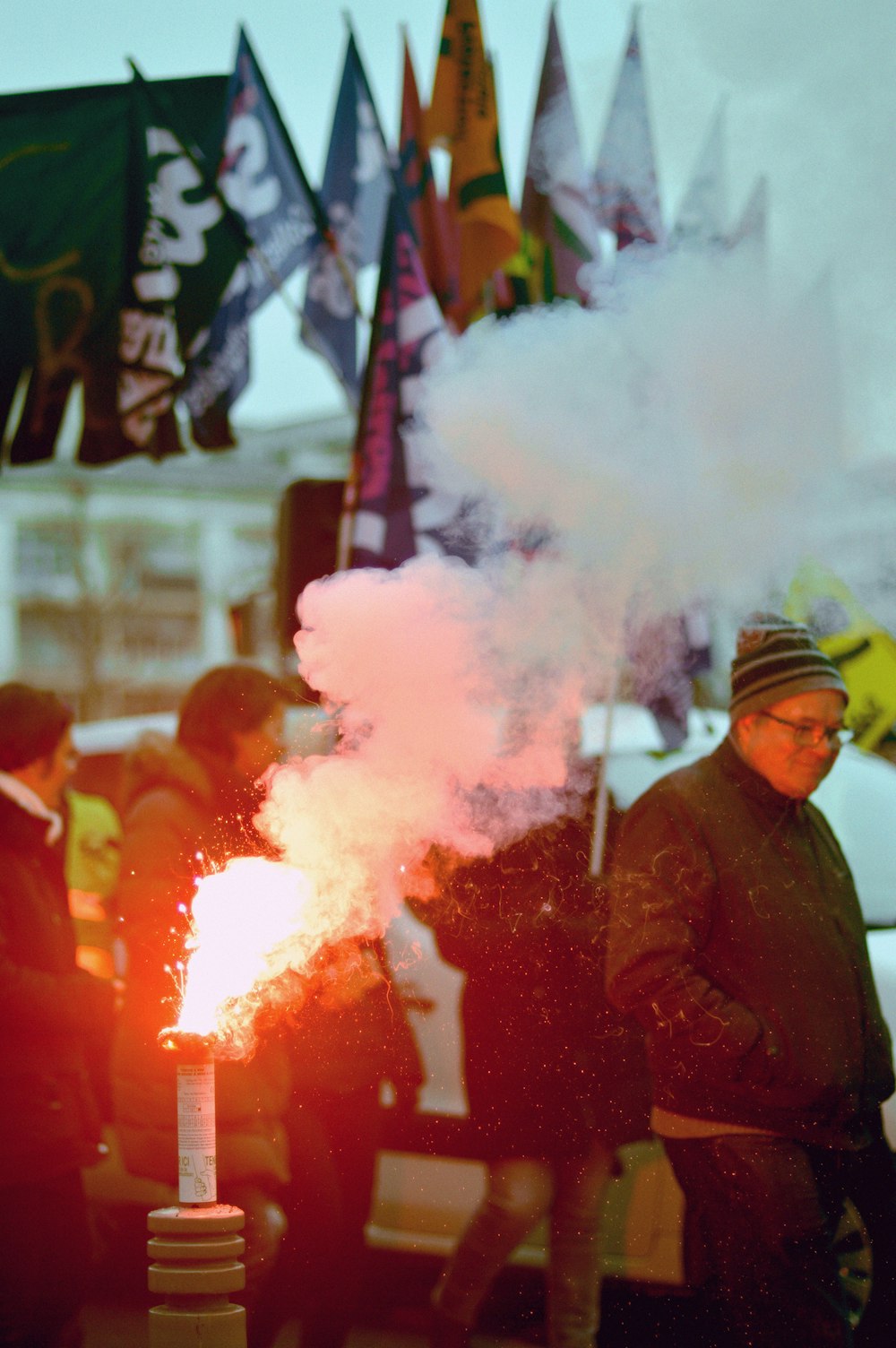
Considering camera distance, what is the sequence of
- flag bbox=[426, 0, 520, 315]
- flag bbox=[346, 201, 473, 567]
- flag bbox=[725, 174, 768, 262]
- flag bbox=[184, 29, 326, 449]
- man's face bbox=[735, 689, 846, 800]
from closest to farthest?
man's face bbox=[735, 689, 846, 800] → flag bbox=[725, 174, 768, 262] → flag bbox=[346, 201, 473, 567] → flag bbox=[426, 0, 520, 315] → flag bbox=[184, 29, 326, 449]

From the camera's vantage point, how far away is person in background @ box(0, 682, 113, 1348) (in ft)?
9.57

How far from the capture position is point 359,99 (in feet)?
21.4

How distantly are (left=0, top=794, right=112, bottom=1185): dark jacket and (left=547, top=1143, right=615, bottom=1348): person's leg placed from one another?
1.12 meters

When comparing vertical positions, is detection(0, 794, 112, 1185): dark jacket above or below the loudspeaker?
below

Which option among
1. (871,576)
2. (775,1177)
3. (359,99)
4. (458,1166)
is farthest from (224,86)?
(775,1177)

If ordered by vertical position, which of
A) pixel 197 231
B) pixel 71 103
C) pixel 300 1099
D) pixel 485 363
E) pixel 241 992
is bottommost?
pixel 300 1099

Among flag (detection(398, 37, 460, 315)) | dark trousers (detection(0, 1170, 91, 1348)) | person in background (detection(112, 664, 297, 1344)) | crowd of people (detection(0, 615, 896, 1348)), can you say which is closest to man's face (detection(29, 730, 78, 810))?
crowd of people (detection(0, 615, 896, 1348))

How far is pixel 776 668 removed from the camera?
2893 millimetres

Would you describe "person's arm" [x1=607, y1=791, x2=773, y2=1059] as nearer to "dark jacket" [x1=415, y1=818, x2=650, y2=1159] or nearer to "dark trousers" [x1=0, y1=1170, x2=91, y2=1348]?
"dark jacket" [x1=415, y1=818, x2=650, y2=1159]

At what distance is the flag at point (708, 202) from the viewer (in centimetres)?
357

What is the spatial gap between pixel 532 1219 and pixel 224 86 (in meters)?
5.33

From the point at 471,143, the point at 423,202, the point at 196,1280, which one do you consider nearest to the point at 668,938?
the point at 196,1280

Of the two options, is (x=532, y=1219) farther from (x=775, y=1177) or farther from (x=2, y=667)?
(x=2, y=667)

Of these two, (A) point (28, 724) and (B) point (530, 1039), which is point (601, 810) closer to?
(B) point (530, 1039)
